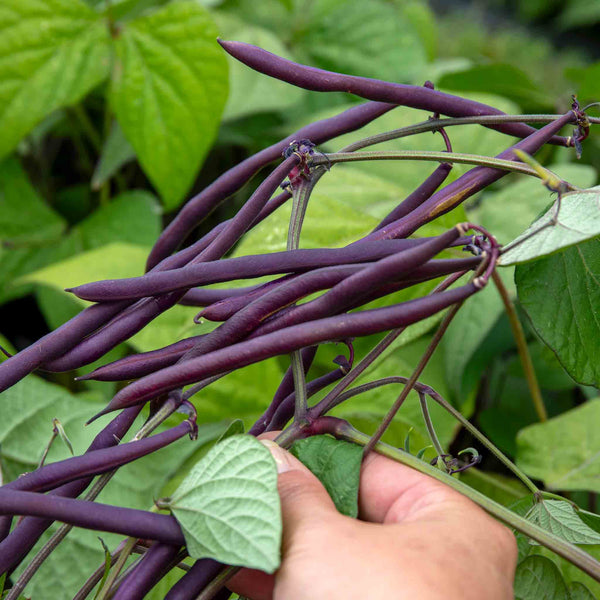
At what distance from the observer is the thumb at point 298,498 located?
202 millimetres

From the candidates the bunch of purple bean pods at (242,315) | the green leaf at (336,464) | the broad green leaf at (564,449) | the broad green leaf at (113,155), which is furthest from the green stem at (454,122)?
the broad green leaf at (113,155)

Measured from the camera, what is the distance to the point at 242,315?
0.22 metres

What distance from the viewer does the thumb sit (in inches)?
7.9

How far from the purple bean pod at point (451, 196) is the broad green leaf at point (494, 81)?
59 cm

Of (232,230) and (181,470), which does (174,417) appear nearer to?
(181,470)

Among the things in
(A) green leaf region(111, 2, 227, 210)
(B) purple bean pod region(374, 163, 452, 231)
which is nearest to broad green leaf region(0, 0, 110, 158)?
(A) green leaf region(111, 2, 227, 210)

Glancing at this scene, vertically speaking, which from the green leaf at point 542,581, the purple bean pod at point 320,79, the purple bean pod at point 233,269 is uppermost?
the purple bean pod at point 320,79

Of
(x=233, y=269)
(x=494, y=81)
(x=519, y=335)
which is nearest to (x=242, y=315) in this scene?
(x=233, y=269)

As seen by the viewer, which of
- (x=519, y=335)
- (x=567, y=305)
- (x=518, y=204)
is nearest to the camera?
(x=567, y=305)

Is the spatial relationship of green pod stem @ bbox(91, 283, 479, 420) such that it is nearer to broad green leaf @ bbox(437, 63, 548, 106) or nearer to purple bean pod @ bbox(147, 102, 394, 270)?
purple bean pod @ bbox(147, 102, 394, 270)

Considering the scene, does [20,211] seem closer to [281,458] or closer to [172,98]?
[172,98]

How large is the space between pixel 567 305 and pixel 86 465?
0.21 metres

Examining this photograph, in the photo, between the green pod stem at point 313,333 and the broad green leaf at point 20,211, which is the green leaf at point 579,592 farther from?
the broad green leaf at point 20,211

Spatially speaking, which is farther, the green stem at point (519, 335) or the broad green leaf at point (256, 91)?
the broad green leaf at point (256, 91)
